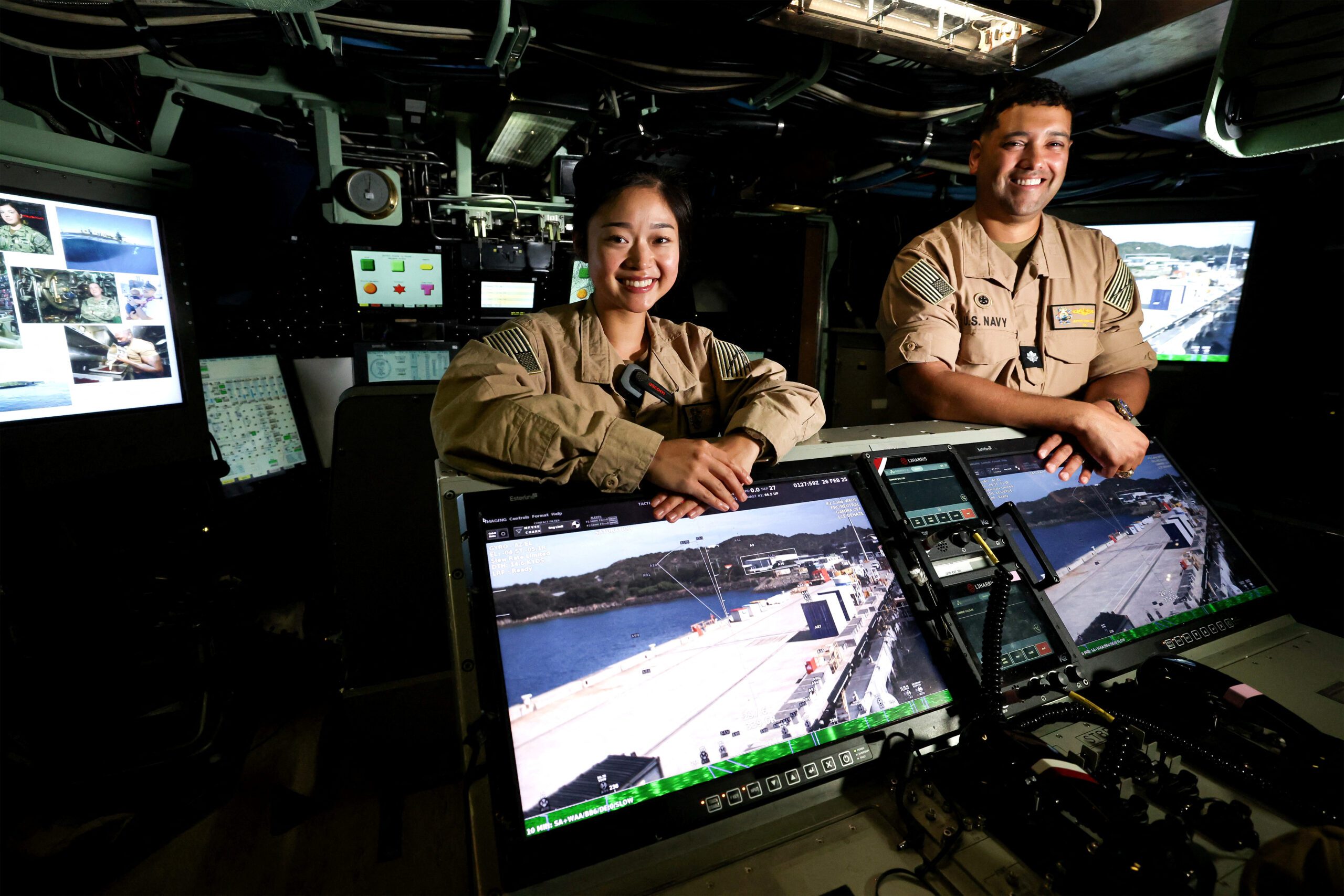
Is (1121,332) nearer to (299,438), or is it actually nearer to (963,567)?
(963,567)

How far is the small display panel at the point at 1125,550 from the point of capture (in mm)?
1069

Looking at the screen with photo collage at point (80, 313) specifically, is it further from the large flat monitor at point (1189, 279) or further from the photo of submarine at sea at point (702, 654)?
the large flat monitor at point (1189, 279)

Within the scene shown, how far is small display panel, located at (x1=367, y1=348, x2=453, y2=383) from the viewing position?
2.66 metres

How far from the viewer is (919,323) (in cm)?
141

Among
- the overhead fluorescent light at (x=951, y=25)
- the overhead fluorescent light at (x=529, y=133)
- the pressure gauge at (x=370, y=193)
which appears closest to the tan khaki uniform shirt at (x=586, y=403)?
the overhead fluorescent light at (x=951, y=25)

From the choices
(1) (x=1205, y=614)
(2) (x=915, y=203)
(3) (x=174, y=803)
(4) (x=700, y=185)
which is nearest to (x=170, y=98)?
(4) (x=700, y=185)

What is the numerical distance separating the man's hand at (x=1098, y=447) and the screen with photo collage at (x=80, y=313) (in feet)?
8.35

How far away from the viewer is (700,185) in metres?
2.97

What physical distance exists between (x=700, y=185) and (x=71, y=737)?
116 inches

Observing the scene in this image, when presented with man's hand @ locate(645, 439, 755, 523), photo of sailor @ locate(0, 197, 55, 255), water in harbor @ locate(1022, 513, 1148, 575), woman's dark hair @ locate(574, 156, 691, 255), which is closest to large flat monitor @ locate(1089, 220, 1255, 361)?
water in harbor @ locate(1022, 513, 1148, 575)

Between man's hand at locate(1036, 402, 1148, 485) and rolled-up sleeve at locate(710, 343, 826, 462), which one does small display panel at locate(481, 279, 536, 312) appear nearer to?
rolled-up sleeve at locate(710, 343, 826, 462)

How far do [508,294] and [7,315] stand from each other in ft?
6.49

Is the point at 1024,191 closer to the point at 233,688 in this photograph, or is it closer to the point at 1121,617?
the point at 1121,617

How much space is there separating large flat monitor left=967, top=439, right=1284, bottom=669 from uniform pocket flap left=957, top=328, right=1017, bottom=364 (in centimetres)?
28
